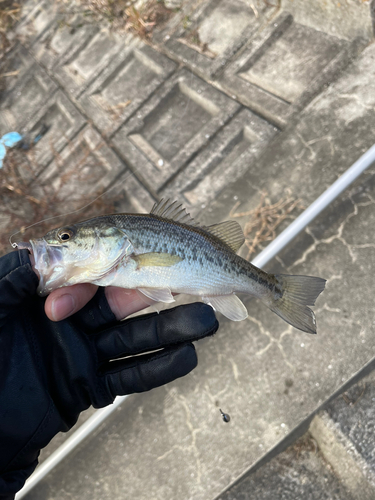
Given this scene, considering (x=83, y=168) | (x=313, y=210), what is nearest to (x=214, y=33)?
(x=83, y=168)

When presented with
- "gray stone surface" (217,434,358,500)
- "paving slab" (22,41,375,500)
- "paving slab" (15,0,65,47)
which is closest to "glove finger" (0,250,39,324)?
"paving slab" (22,41,375,500)

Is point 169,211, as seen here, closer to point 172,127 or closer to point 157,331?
point 157,331

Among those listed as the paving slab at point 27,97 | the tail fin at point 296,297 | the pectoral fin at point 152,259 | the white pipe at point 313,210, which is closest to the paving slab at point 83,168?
the paving slab at point 27,97

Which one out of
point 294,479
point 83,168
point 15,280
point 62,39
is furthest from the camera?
point 62,39

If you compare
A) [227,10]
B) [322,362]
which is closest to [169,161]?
[227,10]

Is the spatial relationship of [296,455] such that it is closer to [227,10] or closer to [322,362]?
[322,362]

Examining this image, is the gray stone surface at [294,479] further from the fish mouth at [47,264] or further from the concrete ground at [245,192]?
the fish mouth at [47,264]
